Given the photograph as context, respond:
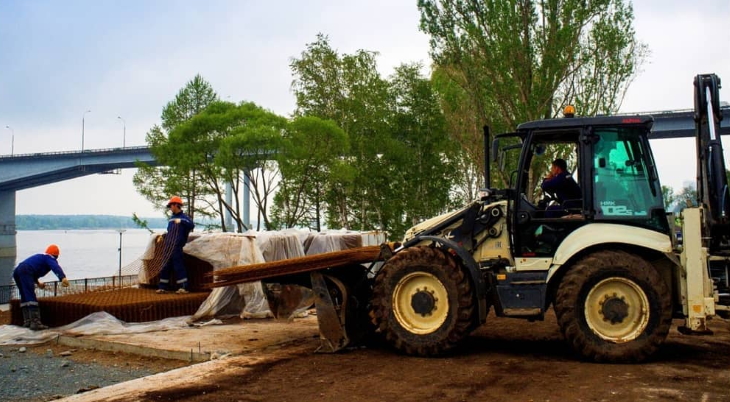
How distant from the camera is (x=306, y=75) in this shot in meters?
35.0

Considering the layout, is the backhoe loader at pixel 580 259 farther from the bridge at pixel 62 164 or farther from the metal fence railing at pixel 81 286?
the bridge at pixel 62 164

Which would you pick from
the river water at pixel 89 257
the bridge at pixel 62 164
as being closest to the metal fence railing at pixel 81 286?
the river water at pixel 89 257

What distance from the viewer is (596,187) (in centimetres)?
833

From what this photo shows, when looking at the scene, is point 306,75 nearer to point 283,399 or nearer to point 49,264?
point 49,264

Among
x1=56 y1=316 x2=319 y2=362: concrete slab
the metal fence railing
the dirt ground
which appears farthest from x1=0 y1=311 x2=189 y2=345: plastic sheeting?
the metal fence railing

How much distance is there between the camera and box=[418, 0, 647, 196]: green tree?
812 inches

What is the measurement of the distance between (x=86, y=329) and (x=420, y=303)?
17.3 ft

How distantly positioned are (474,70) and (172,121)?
24.2m

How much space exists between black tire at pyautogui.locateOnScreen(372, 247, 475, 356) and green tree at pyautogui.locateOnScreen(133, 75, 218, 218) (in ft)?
74.9

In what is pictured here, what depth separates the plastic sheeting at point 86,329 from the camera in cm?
1034

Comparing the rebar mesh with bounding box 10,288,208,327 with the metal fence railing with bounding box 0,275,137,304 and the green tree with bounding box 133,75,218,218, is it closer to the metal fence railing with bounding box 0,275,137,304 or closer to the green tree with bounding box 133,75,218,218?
the metal fence railing with bounding box 0,275,137,304

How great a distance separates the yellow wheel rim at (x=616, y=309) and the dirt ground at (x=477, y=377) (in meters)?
0.39

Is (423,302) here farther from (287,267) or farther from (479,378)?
(287,267)

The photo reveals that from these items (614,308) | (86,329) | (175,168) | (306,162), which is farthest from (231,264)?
(175,168)
